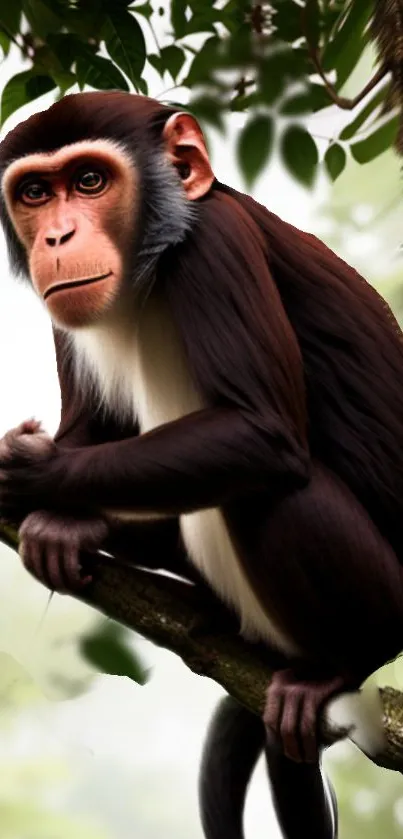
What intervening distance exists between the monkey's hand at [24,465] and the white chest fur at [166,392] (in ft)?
0.53

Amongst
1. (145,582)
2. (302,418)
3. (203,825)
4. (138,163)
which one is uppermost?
(138,163)

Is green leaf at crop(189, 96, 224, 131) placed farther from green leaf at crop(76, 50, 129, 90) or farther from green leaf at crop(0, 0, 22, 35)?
green leaf at crop(0, 0, 22, 35)

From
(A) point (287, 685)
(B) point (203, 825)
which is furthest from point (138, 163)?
(B) point (203, 825)

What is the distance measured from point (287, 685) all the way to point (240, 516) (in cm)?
19

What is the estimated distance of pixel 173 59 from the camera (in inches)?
72.0

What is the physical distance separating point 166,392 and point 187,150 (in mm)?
288

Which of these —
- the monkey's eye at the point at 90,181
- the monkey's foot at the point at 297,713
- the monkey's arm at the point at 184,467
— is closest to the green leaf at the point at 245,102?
the monkey's eye at the point at 90,181

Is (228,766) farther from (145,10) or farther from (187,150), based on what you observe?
(145,10)

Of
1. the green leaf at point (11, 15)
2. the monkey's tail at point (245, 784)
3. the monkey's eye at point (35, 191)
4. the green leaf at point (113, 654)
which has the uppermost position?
the green leaf at point (11, 15)

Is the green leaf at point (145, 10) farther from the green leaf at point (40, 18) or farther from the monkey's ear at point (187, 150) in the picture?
the monkey's ear at point (187, 150)

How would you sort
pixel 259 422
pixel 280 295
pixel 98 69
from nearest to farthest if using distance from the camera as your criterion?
pixel 259 422 → pixel 280 295 → pixel 98 69

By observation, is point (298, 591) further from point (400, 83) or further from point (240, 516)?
point (400, 83)

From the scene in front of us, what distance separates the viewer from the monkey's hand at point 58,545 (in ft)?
4.53

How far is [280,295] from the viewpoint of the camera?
4.84 feet
